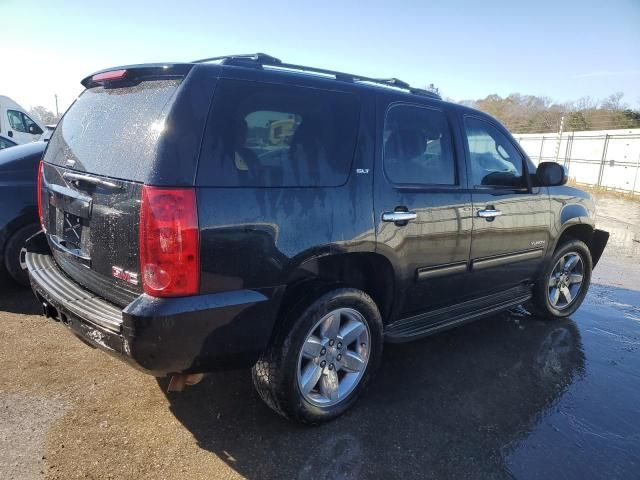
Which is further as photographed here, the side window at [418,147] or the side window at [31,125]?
the side window at [31,125]

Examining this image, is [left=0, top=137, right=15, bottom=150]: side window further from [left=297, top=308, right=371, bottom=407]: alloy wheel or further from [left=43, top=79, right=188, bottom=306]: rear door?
[left=297, top=308, right=371, bottom=407]: alloy wheel

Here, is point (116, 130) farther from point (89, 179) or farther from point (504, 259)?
point (504, 259)

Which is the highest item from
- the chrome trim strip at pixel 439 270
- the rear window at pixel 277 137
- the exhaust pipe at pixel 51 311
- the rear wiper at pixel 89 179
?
the rear window at pixel 277 137

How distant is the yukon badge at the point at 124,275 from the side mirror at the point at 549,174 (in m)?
3.40

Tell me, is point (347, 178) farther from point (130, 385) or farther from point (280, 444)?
point (130, 385)

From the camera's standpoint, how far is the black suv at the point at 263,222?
2113 mm

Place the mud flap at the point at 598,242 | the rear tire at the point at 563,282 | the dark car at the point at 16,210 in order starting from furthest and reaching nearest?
1. the mud flap at the point at 598,242
2. the rear tire at the point at 563,282
3. the dark car at the point at 16,210

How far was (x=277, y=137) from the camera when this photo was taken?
2.45 meters

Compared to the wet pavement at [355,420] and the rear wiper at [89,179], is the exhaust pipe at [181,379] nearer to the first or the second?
the wet pavement at [355,420]

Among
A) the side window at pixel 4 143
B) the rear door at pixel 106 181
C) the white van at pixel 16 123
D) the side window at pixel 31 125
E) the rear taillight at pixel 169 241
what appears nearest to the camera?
the rear taillight at pixel 169 241

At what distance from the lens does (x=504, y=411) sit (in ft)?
9.87

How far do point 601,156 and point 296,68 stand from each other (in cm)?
2316

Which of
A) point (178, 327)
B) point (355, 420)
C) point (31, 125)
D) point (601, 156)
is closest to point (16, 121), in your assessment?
point (31, 125)

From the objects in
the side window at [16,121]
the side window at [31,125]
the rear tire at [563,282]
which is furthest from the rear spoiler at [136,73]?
the side window at [31,125]
